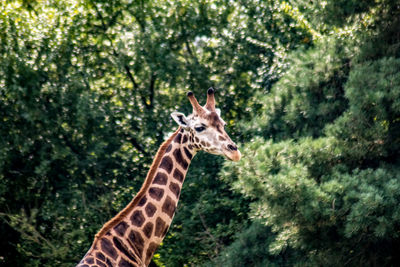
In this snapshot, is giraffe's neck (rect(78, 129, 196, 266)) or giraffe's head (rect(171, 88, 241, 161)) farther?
giraffe's head (rect(171, 88, 241, 161))

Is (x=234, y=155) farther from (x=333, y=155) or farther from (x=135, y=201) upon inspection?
(x=333, y=155)

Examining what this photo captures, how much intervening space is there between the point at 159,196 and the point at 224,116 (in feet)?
20.4

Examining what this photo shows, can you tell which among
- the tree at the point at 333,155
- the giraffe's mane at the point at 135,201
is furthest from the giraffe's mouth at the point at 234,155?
the tree at the point at 333,155

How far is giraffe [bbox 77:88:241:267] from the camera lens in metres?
7.77

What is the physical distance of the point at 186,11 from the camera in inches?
562

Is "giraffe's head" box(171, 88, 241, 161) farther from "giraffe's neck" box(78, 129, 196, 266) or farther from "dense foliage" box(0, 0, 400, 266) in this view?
"dense foliage" box(0, 0, 400, 266)

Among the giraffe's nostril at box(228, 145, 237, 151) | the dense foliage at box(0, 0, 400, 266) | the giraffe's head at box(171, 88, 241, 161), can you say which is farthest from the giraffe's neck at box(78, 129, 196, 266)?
the dense foliage at box(0, 0, 400, 266)

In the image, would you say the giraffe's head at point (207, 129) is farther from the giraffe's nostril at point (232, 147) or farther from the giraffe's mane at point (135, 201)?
the giraffe's mane at point (135, 201)

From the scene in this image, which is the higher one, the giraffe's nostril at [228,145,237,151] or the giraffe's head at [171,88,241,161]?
the giraffe's head at [171,88,241,161]

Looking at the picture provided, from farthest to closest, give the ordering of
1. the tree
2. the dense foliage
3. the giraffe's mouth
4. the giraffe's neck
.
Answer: the dense foliage < the tree < the giraffe's neck < the giraffe's mouth

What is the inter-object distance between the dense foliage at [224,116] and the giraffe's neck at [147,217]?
213 cm

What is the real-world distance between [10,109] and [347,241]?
20.5 ft

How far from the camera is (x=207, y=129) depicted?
8.02m

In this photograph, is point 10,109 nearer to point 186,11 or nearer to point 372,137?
point 186,11
